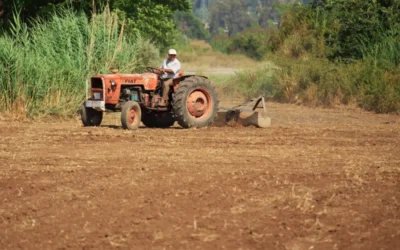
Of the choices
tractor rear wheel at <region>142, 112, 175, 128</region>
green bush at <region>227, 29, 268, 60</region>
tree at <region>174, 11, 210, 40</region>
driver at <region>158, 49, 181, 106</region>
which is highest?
tree at <region>174, 11, 210, 40</region>

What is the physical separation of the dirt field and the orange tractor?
1.06 m

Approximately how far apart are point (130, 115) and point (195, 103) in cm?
142

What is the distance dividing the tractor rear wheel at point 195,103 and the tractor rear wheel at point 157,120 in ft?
2.47

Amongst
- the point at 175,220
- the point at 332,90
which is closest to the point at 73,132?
the point at 175,220

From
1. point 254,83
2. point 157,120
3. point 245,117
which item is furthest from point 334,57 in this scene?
point 157,120

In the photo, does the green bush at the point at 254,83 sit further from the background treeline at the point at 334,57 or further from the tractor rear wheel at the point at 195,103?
the tractor rear wheel at the point at 195,103

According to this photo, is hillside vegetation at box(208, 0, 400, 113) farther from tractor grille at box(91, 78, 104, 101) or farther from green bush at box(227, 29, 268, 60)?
green bush at box(227, 29, 268, 60)

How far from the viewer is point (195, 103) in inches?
645

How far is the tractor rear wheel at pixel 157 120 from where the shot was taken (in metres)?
17.0

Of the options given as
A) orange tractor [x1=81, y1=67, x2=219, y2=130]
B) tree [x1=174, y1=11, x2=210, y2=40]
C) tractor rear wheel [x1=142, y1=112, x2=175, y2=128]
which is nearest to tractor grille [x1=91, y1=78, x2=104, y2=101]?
orange tractor [x1=81, y1=67, x2=219, y2=130]

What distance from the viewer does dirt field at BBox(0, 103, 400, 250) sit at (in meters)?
7.30

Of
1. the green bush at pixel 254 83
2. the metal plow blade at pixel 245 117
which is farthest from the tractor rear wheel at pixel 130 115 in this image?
the green bush at pixel 254 83

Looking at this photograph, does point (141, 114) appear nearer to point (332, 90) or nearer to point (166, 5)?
point (332, 90)

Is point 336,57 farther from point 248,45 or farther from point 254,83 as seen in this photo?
point 248,45
